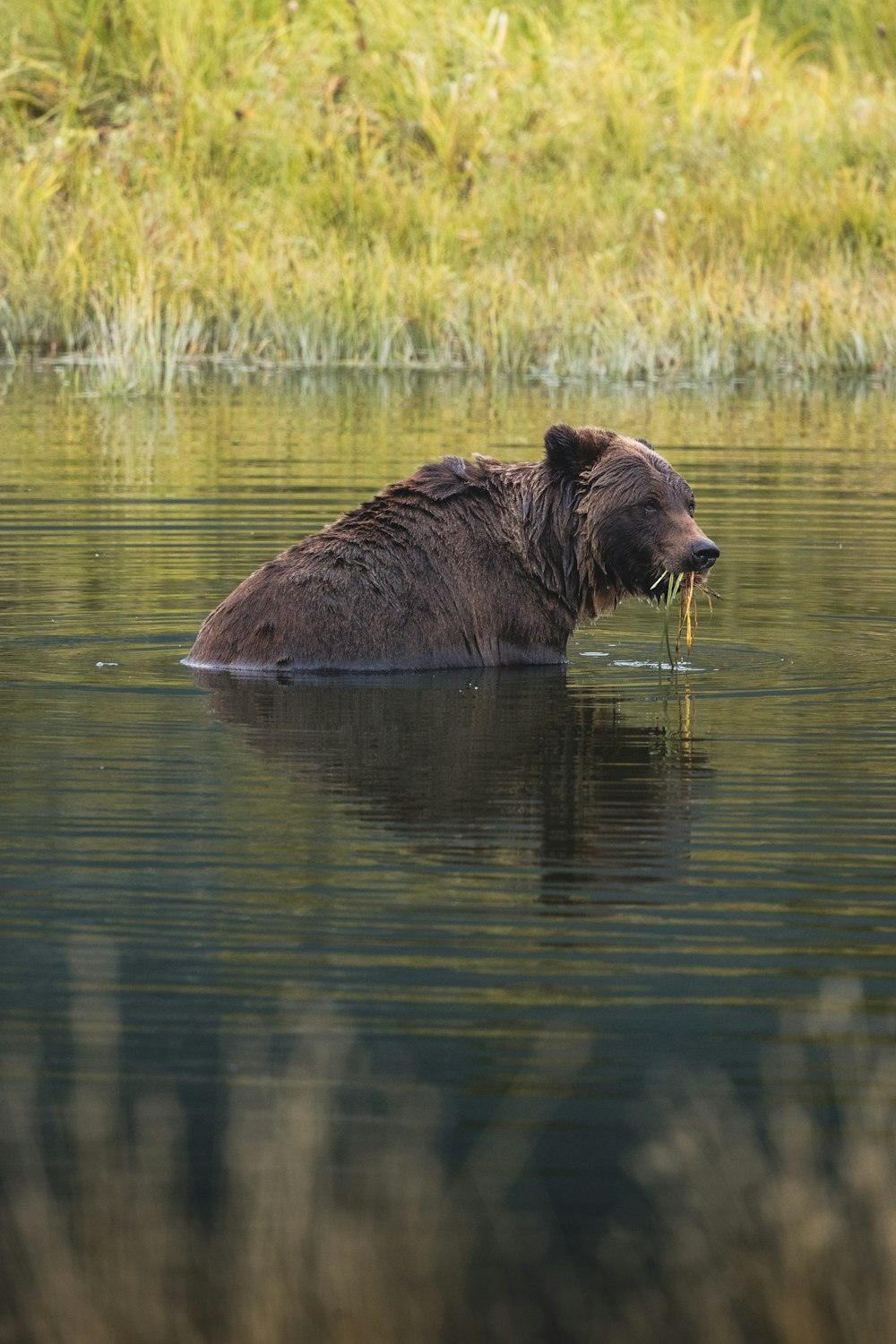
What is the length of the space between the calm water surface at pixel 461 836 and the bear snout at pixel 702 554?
0.48 m

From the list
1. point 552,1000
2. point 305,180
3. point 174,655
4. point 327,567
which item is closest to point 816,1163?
point 552,1000

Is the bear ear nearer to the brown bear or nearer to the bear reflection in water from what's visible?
the brown bear

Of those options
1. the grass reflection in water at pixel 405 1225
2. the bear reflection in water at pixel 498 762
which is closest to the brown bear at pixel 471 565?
the bear reflection in water at pixel 498 762

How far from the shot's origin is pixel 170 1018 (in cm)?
455

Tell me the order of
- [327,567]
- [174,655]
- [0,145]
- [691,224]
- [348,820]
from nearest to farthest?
[348,820] → [327,567] → [174,655] → [691,224] → [0,145]

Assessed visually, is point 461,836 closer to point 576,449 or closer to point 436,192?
point 576,449

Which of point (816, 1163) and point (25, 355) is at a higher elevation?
point (25, 355)

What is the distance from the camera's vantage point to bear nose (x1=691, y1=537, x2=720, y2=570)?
8.63 m

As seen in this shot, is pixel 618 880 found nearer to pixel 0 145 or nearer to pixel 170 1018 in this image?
pixel 170 1018

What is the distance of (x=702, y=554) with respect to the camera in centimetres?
867

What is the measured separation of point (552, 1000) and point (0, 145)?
24826mm

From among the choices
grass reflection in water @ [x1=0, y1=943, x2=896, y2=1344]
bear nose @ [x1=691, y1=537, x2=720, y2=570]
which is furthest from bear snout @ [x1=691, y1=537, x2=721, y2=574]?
grass reflection in water @ [x1=0, y1=943, x2=896, y2=1344]

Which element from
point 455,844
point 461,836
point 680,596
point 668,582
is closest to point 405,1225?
point 455,844

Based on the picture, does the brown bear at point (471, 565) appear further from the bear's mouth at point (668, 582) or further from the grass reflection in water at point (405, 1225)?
the grass reflection in water at point (405, 1225)
